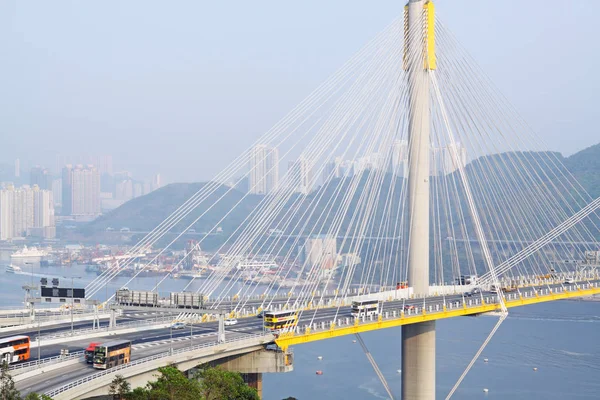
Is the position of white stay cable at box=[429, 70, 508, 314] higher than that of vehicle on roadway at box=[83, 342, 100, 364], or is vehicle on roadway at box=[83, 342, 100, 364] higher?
white stay cable at box=[429, 70, 508, 314]

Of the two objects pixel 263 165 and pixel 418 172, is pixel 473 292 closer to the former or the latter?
pixel 418 172

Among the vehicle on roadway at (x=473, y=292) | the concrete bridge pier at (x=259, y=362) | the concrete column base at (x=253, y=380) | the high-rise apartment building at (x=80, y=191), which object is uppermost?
the high-rise apartment building at (x=80, y=191)

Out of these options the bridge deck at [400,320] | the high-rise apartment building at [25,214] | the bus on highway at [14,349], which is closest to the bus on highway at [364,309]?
the bridge deck at [400,320]

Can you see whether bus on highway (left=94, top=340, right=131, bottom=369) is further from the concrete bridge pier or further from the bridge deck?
the bridge deck

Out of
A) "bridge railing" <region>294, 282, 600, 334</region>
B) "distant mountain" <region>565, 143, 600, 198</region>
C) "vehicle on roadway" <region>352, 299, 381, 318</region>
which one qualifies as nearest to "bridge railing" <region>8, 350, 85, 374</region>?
"bridge railing" <region>294, 282, 600, 334</region>

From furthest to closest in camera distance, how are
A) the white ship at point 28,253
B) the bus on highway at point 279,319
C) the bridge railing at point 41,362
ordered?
the white ship at point 28,253 < the bus on highway at point 279,319 < the bridge railing at point 41,362

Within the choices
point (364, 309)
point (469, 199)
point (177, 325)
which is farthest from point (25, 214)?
point (469, 199)

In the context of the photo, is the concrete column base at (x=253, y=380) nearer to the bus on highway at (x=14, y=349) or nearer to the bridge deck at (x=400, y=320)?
the bridge deck at (x=400, y=320)
